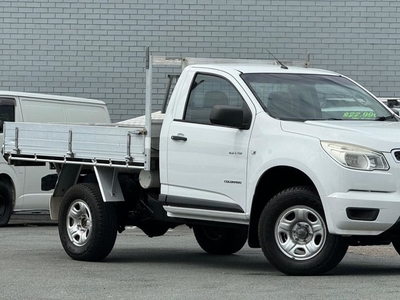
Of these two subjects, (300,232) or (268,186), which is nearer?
(300,232)

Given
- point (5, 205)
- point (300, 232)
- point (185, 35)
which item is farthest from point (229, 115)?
point (185, 35)

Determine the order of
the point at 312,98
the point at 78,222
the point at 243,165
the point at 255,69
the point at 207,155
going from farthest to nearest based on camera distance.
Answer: the point at 78,222 → the point at 255,69 → the point at 312,98 → the point at 207,155 → the point at 243,165

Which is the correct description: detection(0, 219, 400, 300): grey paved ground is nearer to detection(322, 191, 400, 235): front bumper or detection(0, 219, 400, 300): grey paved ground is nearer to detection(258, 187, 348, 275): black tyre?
detection(258, 187, 348, 275): black tyre

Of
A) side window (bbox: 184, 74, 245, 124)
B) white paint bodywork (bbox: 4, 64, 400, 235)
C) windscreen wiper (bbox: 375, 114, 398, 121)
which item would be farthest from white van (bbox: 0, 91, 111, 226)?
windscreen wiper (bbox: 375, 114, 398, 121)

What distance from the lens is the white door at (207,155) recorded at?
380 inches

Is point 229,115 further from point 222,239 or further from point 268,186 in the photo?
point 222,239

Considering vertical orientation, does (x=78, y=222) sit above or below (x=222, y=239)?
above

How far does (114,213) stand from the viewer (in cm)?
1086

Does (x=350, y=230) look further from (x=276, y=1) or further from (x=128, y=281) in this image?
(x=276, y=1)

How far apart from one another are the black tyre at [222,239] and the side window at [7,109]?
17.4 ft

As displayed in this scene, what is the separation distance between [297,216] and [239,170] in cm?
76

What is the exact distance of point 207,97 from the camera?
400 inches

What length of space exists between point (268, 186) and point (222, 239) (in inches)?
94.0

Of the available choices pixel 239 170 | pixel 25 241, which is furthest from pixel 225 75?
pixel 25 241
